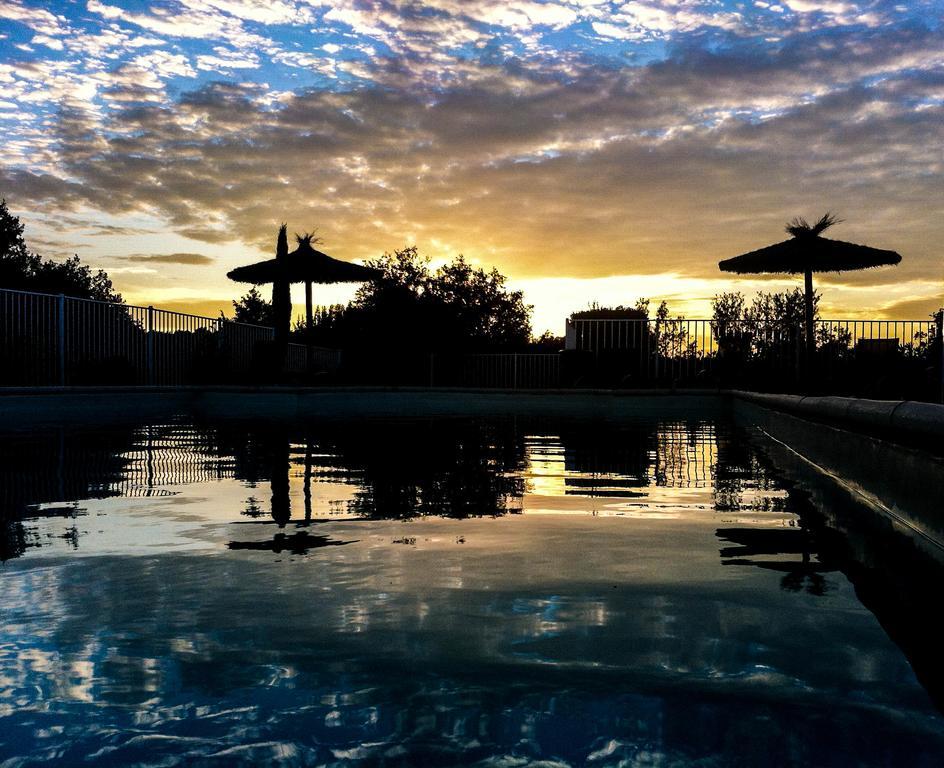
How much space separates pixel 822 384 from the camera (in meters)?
14.5

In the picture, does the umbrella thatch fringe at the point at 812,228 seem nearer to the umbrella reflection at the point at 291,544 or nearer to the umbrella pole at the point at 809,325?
the umbrella pole at the point at 809,325

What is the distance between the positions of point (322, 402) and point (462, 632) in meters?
15.7

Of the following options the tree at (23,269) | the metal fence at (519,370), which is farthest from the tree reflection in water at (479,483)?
the tree at (23,269)

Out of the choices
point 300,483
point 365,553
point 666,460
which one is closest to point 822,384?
point 666,460

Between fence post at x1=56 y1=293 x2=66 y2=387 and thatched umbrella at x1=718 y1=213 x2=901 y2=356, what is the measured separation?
41.7 ft

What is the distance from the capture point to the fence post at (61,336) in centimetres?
1545

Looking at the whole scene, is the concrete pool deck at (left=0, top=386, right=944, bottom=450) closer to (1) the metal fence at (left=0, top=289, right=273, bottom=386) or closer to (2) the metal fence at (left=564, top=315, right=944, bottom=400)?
(1) the metal fence at (left=0, top=289, right=273, bottom=386)

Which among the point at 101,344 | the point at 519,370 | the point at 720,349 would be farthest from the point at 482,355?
the point at 101,344

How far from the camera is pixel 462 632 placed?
6.31ft

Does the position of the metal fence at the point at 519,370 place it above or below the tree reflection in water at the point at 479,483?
above

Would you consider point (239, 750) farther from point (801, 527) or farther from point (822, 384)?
point (822, 384)

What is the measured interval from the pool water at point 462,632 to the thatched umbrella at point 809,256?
45.0 ft

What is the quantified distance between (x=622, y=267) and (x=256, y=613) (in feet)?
85.4

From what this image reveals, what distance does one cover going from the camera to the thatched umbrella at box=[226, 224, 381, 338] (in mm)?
21266
